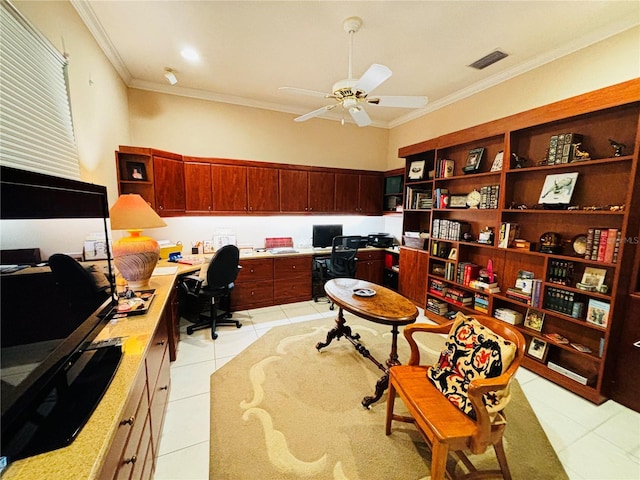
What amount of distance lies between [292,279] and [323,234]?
1.02 meters

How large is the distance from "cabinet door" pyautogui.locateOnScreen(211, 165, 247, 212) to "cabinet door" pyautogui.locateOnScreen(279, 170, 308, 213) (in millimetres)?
598

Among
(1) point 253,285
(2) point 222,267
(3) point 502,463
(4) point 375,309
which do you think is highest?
(2) point 222,267

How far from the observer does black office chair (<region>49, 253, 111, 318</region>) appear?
1012 mm

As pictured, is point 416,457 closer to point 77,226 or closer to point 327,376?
point 327,376

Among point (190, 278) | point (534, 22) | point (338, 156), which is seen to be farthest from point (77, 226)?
point (338, 156)

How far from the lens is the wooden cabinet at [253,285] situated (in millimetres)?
3854

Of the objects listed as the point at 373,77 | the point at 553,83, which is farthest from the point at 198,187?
the point at 553,83

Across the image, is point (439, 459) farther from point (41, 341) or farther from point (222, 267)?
point (222, 267)

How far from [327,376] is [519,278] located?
2.24 metres

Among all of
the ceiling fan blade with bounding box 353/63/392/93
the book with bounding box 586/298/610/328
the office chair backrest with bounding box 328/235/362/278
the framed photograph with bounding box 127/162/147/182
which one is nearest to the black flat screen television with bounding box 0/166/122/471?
the ceiling fan blade with bounding box 353/63/392/93

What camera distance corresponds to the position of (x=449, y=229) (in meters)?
3.50

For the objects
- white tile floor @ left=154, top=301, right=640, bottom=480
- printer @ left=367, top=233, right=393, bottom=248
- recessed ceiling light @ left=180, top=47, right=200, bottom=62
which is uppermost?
recessed ceiling light @ left=180, top=47, right=200, bottom=62

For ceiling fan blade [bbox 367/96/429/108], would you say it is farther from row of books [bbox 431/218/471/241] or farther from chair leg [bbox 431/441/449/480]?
chair leg [bbox 431/441/449/480]

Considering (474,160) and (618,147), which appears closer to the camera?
(618,147)
